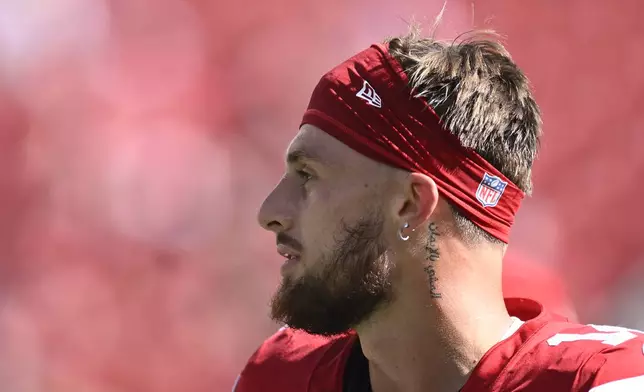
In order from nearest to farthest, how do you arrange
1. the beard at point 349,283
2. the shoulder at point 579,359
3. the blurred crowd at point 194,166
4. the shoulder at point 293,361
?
the shoulder at point 579,359, the beard at point 349,283, the shoulder at point 293,361, the blurred crowd at point 194,166

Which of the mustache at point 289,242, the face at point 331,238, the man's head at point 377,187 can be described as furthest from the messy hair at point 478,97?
the mustache at point 289,242

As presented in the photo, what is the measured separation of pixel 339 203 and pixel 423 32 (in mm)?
419

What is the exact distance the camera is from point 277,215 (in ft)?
4.34

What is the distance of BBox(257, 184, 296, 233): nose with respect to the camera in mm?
1322

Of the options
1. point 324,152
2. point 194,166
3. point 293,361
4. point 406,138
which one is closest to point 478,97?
point 406,138

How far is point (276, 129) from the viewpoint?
7.77 ft

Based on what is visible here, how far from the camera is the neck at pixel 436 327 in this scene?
1295 mm

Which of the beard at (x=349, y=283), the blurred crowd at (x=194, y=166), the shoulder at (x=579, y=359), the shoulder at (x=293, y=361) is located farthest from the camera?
the blurred crowd at (x=194, y=166)

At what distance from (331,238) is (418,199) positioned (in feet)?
0.52

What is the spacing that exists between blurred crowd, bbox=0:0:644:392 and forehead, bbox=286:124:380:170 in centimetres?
99

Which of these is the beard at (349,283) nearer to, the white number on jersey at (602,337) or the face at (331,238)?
the face at (331,238)

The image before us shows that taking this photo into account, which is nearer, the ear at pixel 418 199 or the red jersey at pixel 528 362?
the red jersey at pixel 528 362

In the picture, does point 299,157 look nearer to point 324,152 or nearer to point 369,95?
point 324,152

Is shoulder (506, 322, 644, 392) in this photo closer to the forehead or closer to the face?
the face
